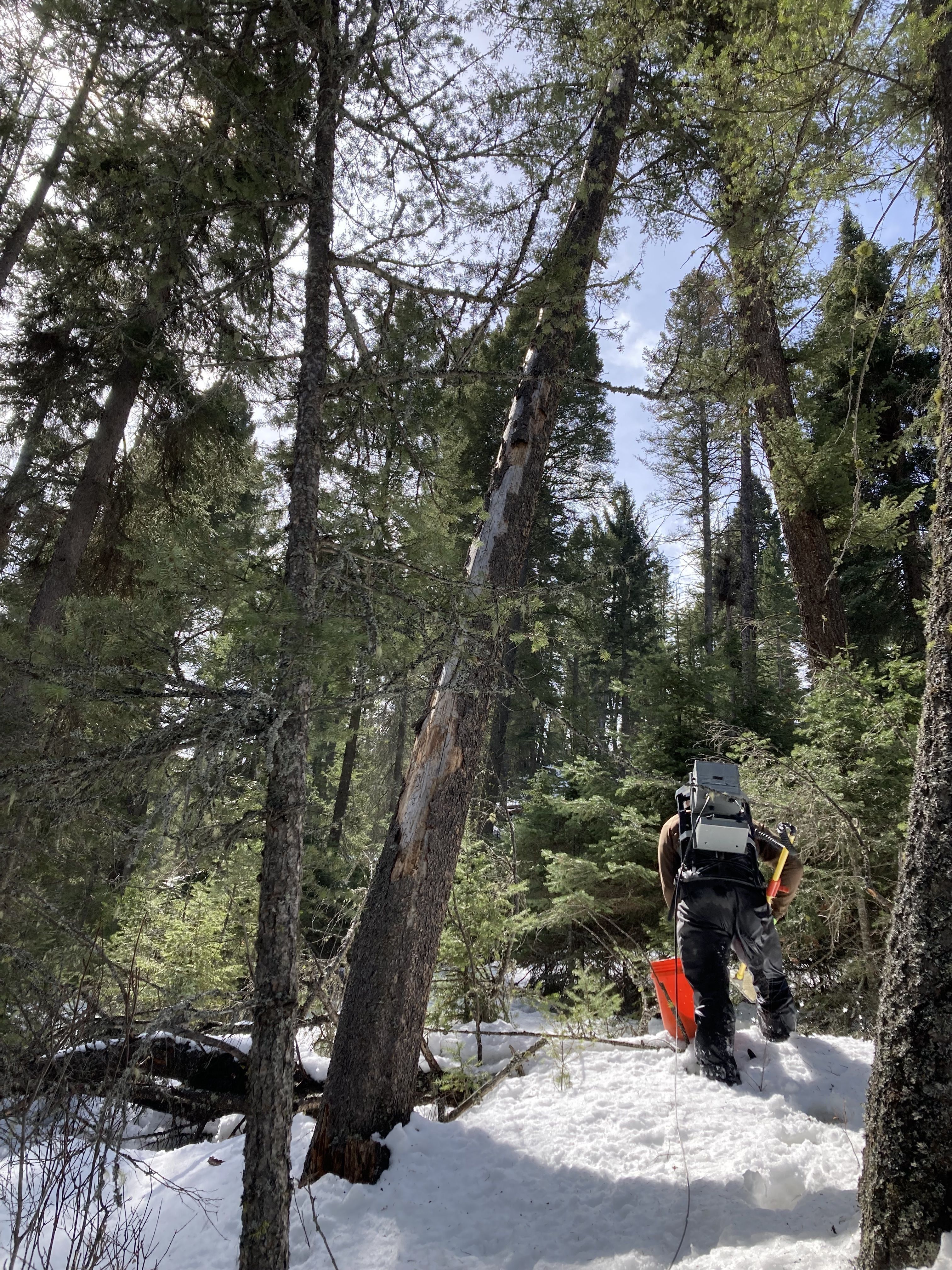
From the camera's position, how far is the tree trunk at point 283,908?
255cm

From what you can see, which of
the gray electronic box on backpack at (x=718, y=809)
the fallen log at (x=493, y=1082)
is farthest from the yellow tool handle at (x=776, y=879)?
the fallen log at (x=493, y=1082)

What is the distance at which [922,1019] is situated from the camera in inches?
95.9

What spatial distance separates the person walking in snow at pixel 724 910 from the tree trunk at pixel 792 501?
3.40 meters

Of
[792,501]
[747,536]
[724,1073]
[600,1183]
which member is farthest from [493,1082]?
[747,536]

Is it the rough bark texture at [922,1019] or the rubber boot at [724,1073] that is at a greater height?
the rough bark texture at [922,1019]

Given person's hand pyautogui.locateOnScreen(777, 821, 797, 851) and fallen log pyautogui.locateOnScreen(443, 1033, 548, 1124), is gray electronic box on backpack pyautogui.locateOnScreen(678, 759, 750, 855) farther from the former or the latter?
fallen log pyautogui.locateOnScreen(443, 1033, 548, 1124)

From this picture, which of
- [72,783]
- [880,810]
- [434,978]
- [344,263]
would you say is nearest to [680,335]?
[344,263]

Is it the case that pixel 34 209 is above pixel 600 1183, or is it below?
above

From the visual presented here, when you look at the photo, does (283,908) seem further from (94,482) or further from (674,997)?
(94,482)

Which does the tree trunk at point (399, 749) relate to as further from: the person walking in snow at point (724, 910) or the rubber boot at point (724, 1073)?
the rubber boot at point (724, 1073)

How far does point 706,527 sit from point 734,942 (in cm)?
1653

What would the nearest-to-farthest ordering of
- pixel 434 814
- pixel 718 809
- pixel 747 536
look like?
pixel 434 814 < pixel 718 809 < pixel 747 536

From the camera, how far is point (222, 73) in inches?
146

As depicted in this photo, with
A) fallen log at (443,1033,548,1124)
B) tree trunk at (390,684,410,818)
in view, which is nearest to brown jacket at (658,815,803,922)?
fallen log at (443,1033,548,1124)
